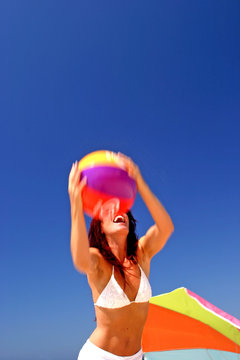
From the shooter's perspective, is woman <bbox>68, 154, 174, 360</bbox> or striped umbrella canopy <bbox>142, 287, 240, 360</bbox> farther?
striped umbrella canopy <bbox>142, 287, 240, 360</bbox>

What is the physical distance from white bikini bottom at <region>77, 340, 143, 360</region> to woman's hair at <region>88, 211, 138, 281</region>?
713 millimetres

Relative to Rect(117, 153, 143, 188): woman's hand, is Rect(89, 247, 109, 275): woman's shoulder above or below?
below

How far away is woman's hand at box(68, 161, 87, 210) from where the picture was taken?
9.25 feet

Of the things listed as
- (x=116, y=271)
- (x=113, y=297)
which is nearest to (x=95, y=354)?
(x=113, y=297)

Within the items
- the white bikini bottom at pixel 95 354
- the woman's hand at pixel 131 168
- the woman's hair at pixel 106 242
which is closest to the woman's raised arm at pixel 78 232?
the woman's hair at pixel 106 242

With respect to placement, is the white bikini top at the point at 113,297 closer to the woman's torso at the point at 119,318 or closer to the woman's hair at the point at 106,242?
the woman's torso at the point at 119,318

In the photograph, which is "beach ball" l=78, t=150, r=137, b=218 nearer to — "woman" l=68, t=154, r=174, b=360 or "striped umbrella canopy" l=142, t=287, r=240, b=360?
"woman" l=68, t=154, r=174, b=360

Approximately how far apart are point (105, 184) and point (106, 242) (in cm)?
76

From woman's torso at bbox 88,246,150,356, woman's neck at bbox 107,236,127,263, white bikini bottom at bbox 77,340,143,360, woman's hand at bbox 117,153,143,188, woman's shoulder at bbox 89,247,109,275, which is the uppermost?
woman's hand at bbox 117,153,143,188

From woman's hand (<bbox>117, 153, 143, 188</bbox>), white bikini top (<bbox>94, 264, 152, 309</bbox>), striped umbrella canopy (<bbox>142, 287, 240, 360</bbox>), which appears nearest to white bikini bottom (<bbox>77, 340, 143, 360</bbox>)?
white bikini top (<bbox>94, 264, 152, 309</bbox>)

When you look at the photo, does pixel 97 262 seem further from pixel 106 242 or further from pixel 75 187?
pixel 75 187

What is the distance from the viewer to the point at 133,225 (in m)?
3.85

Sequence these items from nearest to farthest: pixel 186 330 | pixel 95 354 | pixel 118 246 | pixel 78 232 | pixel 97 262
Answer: pixel 78 232 < pixel 95 354 < pixel 97 262 < pixel 118 246 < pixel 186 330

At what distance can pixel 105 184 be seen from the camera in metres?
3.12
